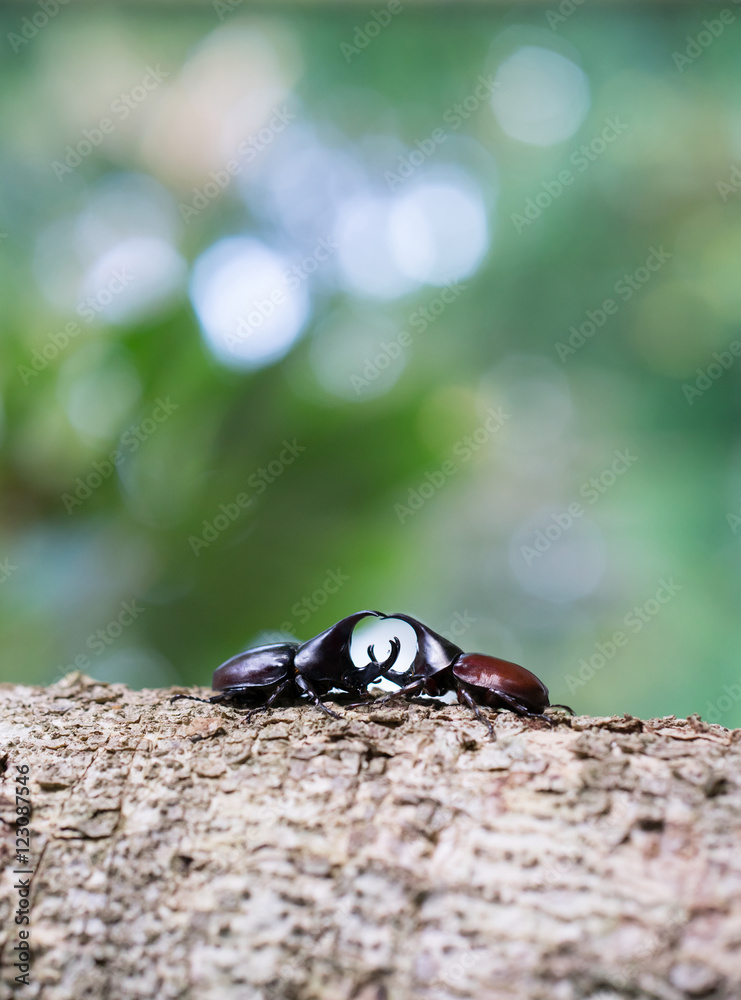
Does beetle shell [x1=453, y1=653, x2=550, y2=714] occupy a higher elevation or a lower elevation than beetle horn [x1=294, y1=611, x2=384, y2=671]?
lower

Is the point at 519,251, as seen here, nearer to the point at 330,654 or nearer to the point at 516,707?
the point at 330,654

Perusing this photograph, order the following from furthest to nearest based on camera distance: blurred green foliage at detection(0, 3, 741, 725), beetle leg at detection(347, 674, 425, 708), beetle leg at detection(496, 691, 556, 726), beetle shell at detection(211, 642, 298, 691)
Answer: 1. blurred green foliage at detection(0, 3, 741, 725)
2. beetle shell at detection(211, 642, 298, 691)
3. beetle leg at detection(347, 674, 425, 708)
4. beetle leg at detection(496, 691, 556, 726)

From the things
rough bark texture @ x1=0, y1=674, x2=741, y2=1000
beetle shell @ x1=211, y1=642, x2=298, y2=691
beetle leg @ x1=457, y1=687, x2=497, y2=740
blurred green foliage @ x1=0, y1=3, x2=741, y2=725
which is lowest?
rough bark texture @ x1=0, y1=674, x2=741, y2=1000

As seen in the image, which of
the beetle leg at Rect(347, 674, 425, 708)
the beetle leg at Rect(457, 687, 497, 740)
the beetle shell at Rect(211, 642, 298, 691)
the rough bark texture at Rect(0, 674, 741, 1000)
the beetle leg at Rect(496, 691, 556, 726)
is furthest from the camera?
the beetle shell at Rect(211, 642, 298, 691)

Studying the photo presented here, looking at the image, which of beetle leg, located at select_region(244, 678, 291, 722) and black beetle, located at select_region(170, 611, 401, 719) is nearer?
beetle leg, located at select_region(244, 678, 291, 722)

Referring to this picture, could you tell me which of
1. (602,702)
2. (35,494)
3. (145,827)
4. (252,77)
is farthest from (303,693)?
(252,77)

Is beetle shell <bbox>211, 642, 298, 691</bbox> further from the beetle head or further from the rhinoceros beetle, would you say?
the rhinoceros beetle

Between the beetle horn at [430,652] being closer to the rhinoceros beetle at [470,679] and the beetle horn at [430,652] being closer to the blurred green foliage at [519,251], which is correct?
the rhinoceros beetle at [470,679]

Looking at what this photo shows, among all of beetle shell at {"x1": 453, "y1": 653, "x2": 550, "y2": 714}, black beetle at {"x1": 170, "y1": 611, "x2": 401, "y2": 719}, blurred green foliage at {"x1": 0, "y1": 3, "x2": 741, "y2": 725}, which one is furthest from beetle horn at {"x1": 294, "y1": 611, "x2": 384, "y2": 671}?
blurred green foliage at {"x1": 0, "y1": 3, "x2": 741, "y2": 725}
